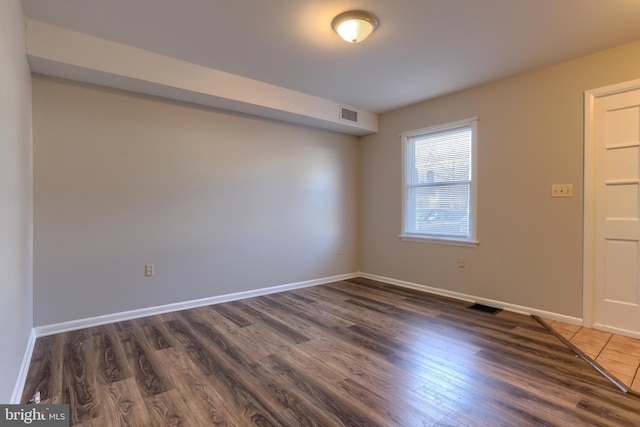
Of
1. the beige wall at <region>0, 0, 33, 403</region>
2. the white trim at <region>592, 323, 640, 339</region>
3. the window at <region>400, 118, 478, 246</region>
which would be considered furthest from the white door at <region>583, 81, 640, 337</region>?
the beige wall at <region>0, 0, 33, 403</region>

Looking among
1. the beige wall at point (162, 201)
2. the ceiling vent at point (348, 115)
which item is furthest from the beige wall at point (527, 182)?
the beige wall at point (162, 201)

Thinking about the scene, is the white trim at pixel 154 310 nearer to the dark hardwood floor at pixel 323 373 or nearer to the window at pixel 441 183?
the dark hardwood floor at pixel 323 373

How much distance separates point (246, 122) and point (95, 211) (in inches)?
73.8

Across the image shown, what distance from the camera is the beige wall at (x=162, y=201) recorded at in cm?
280

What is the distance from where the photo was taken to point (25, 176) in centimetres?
229

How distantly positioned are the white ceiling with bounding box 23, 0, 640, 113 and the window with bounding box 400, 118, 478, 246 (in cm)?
78

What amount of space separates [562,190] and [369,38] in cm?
233

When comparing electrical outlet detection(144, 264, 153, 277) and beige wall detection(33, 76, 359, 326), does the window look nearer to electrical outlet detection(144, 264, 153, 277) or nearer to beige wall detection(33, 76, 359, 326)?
beige wall detection(33, 76, 359, 326)

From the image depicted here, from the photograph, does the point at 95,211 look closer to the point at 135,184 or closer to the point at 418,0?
the point at 135,184

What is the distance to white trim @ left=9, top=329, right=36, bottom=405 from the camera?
1749 millimetres

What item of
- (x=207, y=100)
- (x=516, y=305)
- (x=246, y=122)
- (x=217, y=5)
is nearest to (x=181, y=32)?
(x=217, y=5)

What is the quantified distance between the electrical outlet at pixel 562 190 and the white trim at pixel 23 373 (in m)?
4.33

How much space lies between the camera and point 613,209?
9.19 feet

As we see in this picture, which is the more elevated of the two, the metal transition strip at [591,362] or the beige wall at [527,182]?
the beige wall at [527,182]
